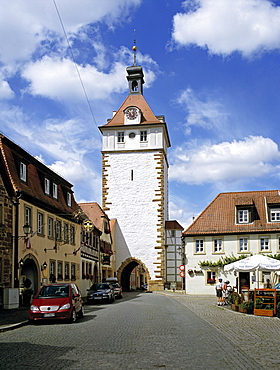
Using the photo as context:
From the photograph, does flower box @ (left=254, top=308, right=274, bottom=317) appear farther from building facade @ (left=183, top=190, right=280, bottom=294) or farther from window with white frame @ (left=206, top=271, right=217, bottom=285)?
window with white frame @ (left=206, top=271, right=217, bottom=285)

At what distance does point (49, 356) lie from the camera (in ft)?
33.4

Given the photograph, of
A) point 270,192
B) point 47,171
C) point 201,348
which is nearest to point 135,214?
point 270,192

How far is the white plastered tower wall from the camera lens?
5378 cm

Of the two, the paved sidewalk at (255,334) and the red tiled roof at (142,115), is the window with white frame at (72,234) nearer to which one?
the paved sidewalk at (255,334)

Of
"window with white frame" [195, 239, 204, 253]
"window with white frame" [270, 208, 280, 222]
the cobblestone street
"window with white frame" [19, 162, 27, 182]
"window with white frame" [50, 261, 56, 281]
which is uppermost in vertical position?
"window with white frame" [19, 162, 27, 182]

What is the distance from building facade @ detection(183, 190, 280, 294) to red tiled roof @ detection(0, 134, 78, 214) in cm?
1302

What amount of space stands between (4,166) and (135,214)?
30.7 meters

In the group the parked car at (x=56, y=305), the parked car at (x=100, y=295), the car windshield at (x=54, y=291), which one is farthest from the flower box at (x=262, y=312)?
the parked car at (x=100, y=295)

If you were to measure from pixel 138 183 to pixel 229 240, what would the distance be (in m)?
15.3

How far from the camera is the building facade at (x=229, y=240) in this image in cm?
4250

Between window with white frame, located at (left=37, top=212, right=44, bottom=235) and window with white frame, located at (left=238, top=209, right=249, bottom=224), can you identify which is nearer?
window with white frame, located at (left=37, top=212, right=44, bottom=235)

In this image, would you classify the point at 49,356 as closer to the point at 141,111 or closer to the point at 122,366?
the point at 122,366

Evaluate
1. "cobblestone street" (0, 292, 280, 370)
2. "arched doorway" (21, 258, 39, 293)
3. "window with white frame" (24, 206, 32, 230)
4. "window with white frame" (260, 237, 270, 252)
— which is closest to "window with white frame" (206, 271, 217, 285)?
"window with white frame" (260, 237, 270, 252)

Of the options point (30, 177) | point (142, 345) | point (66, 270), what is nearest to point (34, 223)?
point (30, 177)
